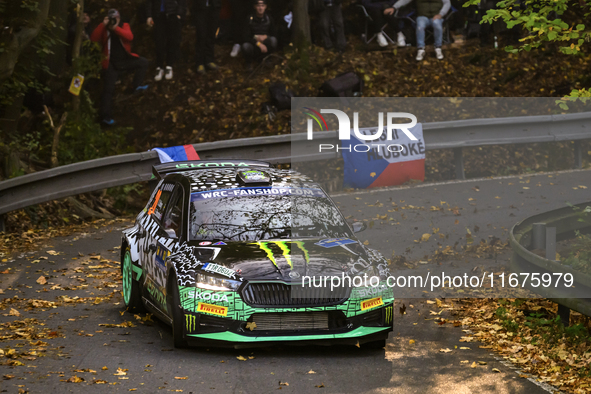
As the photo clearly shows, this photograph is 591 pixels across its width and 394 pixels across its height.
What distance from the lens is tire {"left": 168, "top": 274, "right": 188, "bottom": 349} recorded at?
7504mm

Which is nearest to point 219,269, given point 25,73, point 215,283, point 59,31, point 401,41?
point 215,283

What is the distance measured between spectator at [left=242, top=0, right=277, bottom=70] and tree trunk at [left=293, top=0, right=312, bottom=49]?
575 mm

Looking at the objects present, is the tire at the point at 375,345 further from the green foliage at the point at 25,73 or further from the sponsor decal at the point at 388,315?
the green foliage at the point at 25,73

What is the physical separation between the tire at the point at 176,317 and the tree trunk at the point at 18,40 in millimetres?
9471

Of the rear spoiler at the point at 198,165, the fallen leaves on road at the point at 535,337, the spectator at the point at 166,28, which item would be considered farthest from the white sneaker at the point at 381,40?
the fallen leaves on road at the point at 535,337

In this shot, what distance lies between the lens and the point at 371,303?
7559 millimetres

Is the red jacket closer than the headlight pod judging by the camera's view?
No

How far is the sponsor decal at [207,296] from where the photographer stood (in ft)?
24.1

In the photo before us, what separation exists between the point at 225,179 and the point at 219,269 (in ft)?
5.89

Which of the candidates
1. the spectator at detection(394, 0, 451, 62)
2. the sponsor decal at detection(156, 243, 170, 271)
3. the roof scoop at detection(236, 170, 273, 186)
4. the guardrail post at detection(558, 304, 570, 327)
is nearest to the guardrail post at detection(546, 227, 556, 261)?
the guardrail post at detection(558, 304, 570, 327)

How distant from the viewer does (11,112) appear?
18.1 metres

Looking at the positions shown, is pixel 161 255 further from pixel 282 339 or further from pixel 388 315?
pixel 388 315

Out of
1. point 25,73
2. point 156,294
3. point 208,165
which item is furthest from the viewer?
point 25,73

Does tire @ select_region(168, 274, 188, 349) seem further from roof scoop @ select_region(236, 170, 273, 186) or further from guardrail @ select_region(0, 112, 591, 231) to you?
guardrail @ select_region(0, 112, 591, 231)
